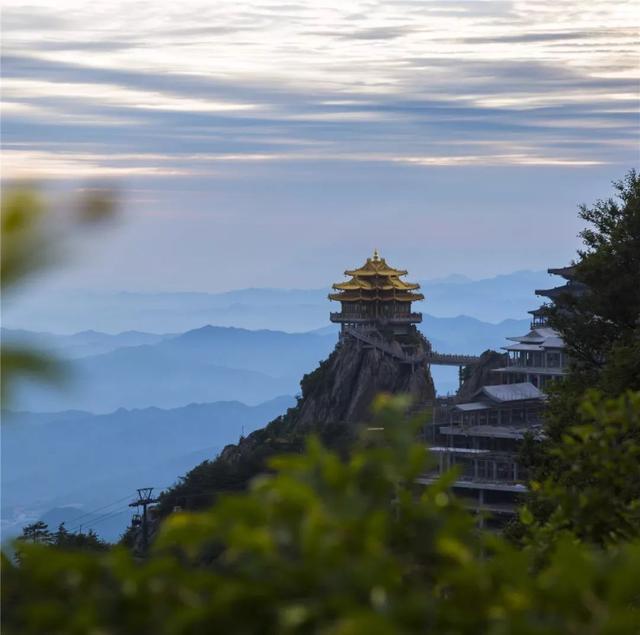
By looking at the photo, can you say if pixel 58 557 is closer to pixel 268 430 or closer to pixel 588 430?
pixel 588 430

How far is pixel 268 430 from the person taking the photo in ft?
209

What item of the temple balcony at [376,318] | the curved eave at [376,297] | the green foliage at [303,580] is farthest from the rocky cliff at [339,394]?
the green foliage at [303,580]

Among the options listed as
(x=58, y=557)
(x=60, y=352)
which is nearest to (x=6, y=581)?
(x=58, y=557)

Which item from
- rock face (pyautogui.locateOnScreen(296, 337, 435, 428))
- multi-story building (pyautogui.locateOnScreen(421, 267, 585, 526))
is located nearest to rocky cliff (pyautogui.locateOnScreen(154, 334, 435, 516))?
rock face (pyautogui.locateOnScreen(296, 337, 435, 428))

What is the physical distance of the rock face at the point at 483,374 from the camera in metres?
54.9

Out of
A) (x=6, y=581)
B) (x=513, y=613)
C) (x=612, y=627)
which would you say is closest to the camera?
(x=612, y=627)

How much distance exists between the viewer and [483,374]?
56156 mm

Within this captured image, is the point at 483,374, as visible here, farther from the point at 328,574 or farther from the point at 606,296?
the point at 328,574

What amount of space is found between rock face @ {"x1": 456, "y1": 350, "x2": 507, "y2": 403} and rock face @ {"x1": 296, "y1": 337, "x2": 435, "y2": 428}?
3.98 m

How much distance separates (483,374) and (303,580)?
5237 centimetres

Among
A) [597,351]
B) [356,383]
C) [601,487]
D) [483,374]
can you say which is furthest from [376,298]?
[601,487]

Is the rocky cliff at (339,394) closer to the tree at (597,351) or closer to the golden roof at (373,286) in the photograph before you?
Result: the golden roof at (373,286)

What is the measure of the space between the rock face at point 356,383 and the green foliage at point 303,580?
186 ft

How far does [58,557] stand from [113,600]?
0.25 m
